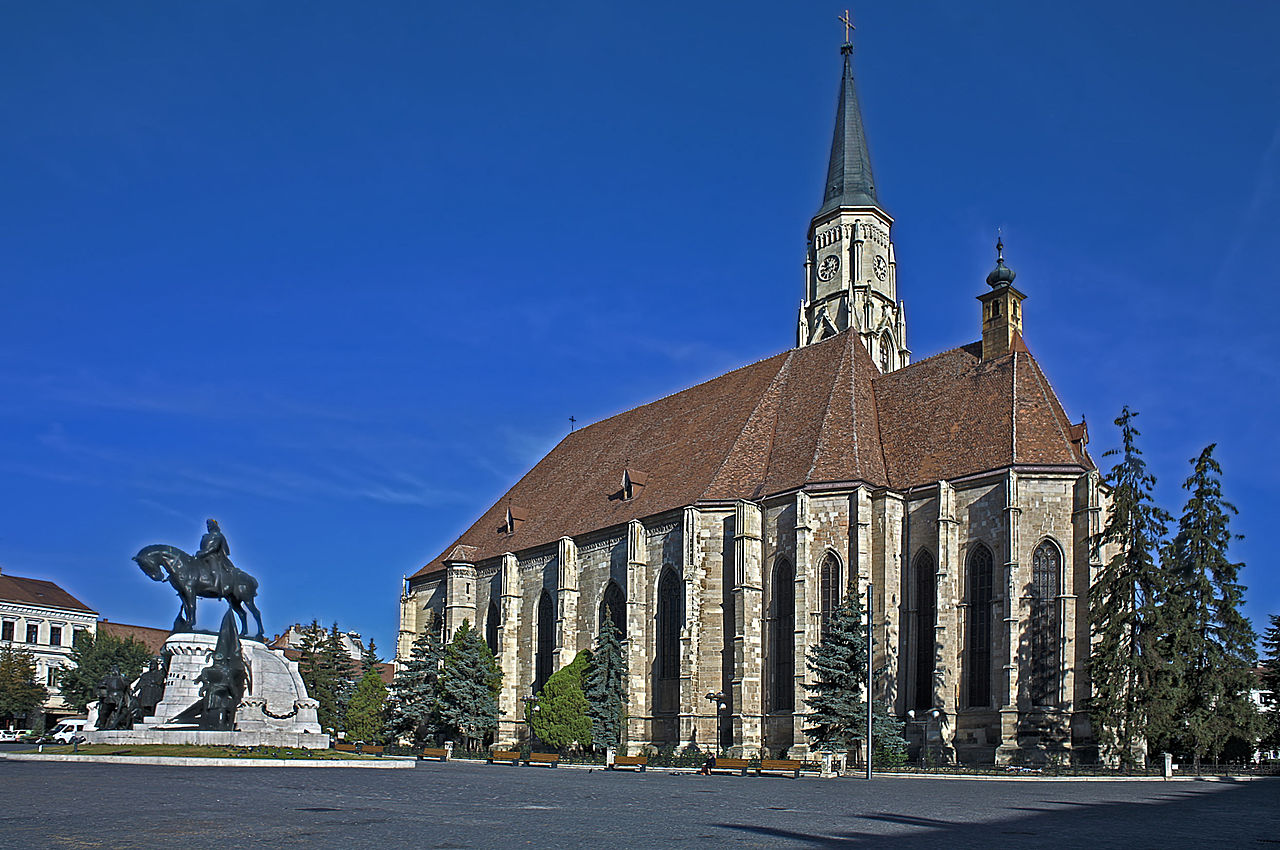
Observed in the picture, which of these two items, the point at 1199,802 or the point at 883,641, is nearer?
the point at 1199,802

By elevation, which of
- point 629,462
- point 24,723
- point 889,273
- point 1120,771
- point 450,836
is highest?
point 889,273

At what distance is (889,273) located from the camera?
75.2 metres

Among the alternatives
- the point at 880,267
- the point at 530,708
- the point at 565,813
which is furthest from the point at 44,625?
the point at 565,813

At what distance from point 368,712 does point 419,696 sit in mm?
5158

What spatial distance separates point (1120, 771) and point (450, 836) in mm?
25336

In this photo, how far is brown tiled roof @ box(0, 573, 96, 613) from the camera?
7631cm

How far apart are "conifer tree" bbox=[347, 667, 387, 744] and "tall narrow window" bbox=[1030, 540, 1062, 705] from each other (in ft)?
98.5

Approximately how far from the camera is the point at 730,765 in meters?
33.7

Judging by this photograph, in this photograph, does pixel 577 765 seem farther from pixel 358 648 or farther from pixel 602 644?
pixel 358 648

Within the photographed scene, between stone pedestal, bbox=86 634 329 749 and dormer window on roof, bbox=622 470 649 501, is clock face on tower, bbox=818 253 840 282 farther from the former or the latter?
stone pedestal, bbox=86 634 329 749

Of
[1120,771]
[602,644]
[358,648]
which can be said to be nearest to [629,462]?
[602,644]

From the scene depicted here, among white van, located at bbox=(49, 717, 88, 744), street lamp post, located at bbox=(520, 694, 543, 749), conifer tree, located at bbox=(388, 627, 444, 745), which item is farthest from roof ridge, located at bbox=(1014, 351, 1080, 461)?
white van, located at bbox=(49, 717, 88, 744)

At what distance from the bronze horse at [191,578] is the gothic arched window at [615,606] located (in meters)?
16.6

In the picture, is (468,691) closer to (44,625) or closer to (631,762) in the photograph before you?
(631,762)
